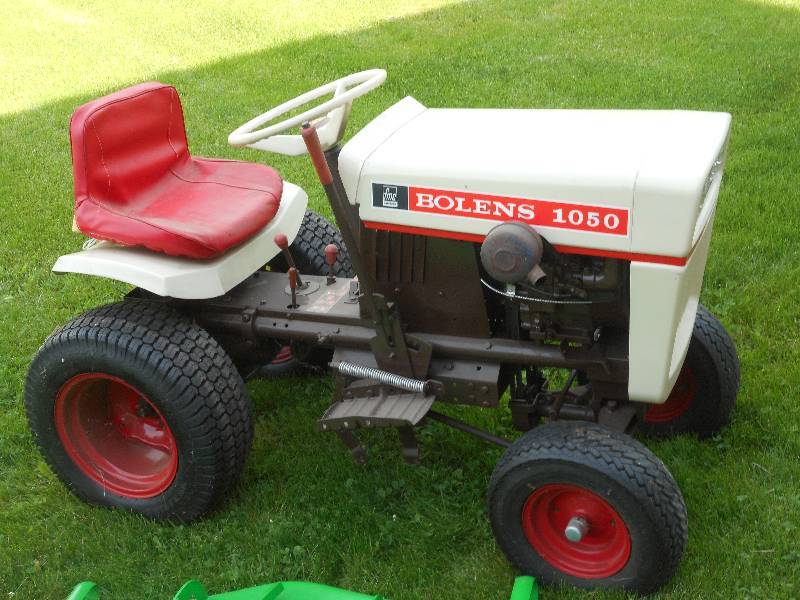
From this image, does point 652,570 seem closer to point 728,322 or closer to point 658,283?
point 658,283

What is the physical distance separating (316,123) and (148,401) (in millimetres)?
1039

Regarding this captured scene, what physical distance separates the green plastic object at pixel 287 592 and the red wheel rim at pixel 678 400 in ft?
3.05

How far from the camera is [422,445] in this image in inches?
134

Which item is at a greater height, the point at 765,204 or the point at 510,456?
the point at 510,456

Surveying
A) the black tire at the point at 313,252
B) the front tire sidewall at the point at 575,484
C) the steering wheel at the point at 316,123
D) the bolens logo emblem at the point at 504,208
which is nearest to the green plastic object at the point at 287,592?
the front tire sidewall at the point at 575,484

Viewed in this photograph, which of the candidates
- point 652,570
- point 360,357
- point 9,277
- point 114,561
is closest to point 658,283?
point 652,570

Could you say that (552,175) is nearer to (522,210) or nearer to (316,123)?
(522,210)

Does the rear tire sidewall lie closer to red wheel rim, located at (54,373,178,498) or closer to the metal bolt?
red wheel rim, located at (54,373,178,498)

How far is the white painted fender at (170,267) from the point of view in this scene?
2902mm

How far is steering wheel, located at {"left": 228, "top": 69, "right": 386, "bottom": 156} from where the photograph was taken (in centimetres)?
265

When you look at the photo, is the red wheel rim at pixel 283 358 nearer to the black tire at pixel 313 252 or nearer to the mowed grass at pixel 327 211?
the mowed grass at pixel 327 211

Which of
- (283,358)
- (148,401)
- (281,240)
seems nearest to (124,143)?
(281,240)

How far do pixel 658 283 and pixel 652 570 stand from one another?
79cm

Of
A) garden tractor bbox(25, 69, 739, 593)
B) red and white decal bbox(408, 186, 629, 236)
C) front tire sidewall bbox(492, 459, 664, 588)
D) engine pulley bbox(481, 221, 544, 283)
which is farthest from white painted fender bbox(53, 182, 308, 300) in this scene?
front tire sidewall bbox(492, 459, 664, 588)
